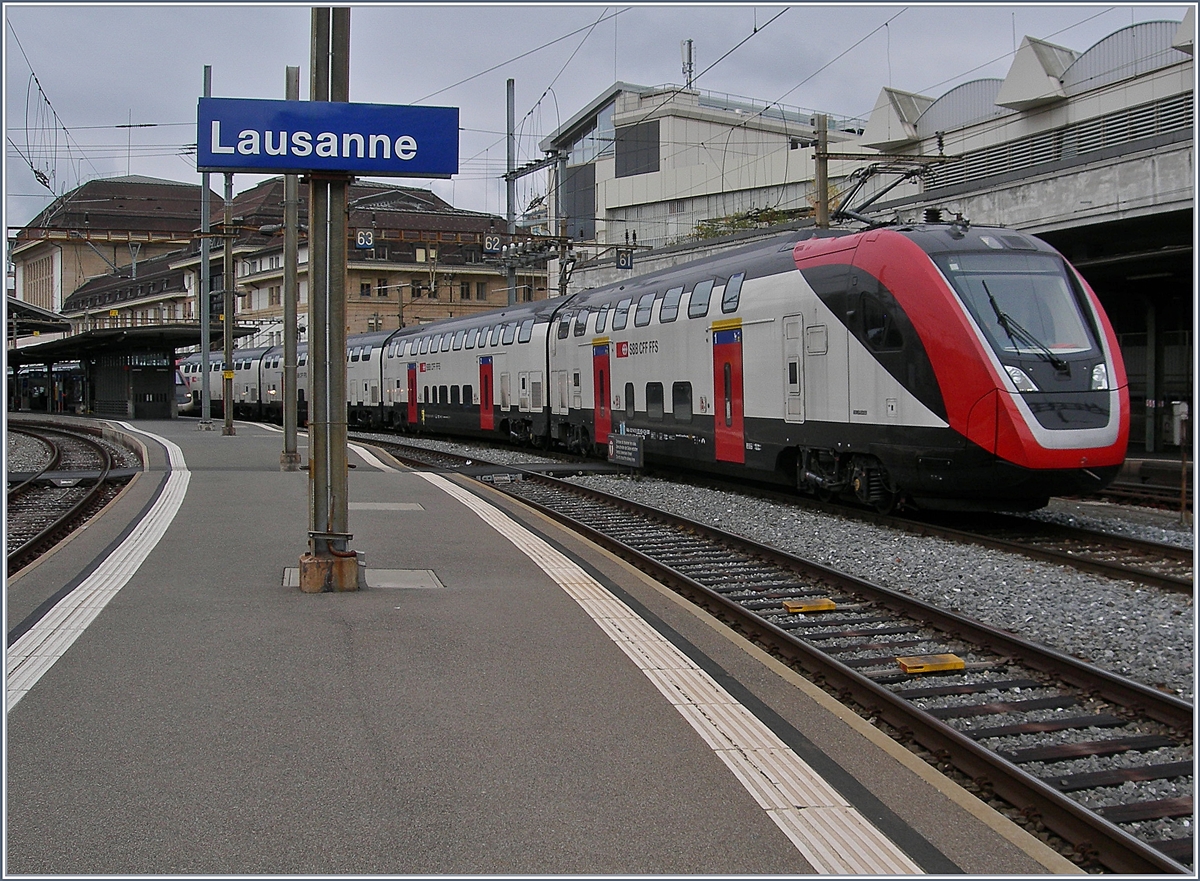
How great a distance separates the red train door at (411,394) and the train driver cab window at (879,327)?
2445cm

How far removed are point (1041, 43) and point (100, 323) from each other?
241ft

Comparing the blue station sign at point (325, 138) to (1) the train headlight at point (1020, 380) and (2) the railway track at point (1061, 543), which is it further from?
(2) the railway track at point (1061, 543)

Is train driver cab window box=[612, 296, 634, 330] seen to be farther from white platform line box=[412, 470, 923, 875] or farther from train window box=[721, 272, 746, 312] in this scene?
white platform line box=[412, 470, 923, 875]

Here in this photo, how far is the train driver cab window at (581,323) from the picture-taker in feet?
75.2

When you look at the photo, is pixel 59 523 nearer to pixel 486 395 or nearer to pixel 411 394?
pixel 486 395

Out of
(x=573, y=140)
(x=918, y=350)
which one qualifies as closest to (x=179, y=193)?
(x=573, y=140)

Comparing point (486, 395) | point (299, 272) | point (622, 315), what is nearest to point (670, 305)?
point (622, 315)

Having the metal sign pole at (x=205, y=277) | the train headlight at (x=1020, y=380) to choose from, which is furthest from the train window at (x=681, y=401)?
the metal sign pole at (x=205, y=277)

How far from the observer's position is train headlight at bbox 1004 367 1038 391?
1121 centimetres

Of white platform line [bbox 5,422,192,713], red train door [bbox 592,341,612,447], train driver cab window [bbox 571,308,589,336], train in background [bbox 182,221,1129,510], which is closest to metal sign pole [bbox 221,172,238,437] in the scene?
train driver cab window [bbox 571,308,589,336]

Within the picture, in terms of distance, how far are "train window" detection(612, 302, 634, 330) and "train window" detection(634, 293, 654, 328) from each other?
0.51 metres

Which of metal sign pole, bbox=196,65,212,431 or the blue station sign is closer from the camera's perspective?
the blue station sign

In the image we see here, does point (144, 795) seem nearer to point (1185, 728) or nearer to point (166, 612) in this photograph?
point (166, 612)

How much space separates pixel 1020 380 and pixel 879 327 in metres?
1.91
